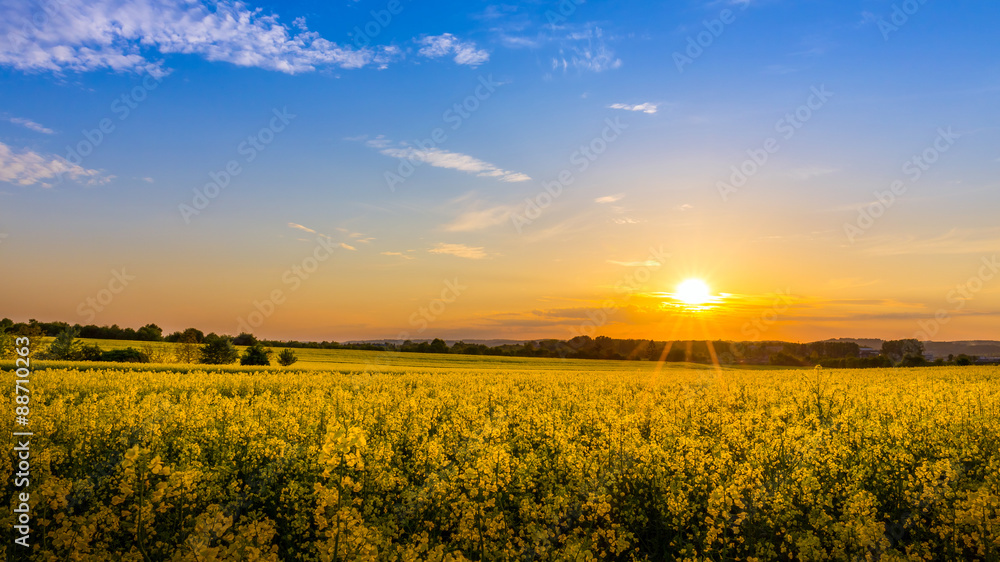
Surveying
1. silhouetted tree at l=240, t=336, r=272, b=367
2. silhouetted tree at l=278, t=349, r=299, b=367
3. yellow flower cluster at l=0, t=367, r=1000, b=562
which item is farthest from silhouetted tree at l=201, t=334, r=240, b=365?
yellow flower cluster at l=0, t=367, r=1000, b=562

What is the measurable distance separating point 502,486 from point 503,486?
0.04m

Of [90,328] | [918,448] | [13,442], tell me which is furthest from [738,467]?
[90,328]

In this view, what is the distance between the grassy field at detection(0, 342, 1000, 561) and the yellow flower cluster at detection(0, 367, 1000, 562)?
0.11ft

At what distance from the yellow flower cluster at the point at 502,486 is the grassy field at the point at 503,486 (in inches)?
1.4

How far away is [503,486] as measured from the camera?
6.41 m

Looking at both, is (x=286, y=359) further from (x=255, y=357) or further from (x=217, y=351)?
(x=217, y=351)

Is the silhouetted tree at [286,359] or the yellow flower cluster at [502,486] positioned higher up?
the yellow flower cluster at [502,486]

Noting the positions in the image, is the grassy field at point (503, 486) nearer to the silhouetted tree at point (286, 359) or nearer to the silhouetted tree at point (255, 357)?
the silhouetted tree at point (286, 359)

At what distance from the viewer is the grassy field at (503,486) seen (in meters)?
5.43

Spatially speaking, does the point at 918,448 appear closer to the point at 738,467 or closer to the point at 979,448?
the point at 979,448

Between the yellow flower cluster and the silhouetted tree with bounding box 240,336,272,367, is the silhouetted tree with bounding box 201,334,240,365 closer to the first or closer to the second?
the silhouetted tree with bounding box 240,336,272,367

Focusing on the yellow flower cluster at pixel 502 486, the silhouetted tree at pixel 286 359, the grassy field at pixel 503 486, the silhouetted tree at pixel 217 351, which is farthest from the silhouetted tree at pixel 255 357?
the yellow flower cluster at pixel 502 486

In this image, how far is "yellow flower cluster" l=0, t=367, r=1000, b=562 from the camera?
17.8ft

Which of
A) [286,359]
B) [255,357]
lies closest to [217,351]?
[255,357]
